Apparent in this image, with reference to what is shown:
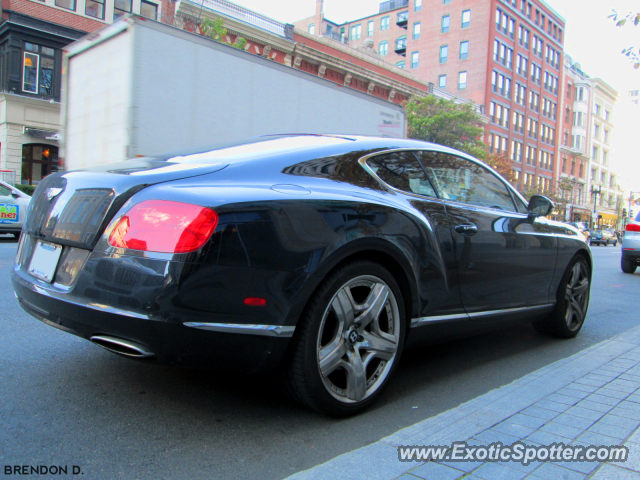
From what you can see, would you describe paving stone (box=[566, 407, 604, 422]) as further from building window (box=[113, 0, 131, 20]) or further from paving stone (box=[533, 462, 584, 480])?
building window (box=[113, 0, 131, 20])

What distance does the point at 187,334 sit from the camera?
226 cm

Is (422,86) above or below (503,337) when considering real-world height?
above

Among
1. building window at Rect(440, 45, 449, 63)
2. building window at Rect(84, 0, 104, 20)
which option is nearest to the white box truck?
building window at Rect(84, 0, 104, 20)

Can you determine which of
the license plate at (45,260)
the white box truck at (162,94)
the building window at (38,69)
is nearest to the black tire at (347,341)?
the license plate at (45,260)

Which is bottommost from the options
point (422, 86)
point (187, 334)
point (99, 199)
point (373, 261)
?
point (187, 334)

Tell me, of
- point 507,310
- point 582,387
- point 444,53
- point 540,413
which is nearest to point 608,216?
point 444,53

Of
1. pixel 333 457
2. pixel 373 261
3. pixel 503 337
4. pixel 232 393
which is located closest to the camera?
pixel 333 457

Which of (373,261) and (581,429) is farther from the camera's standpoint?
(373,261)

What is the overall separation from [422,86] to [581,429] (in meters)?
42.5

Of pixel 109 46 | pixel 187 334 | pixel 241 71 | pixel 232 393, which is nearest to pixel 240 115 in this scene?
pixel 241 71

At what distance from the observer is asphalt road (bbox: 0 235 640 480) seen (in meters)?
2.25

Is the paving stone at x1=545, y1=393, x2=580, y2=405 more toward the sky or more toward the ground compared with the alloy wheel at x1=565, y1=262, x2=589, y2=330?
more toward the ground

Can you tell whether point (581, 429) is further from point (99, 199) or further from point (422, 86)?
point (422, 86)

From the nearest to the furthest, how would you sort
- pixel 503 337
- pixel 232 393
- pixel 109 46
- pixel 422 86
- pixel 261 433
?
pixel 261 433 < pixel 232 393 < pixel 503 337 < pixel 109 46 < pixel 422 86
